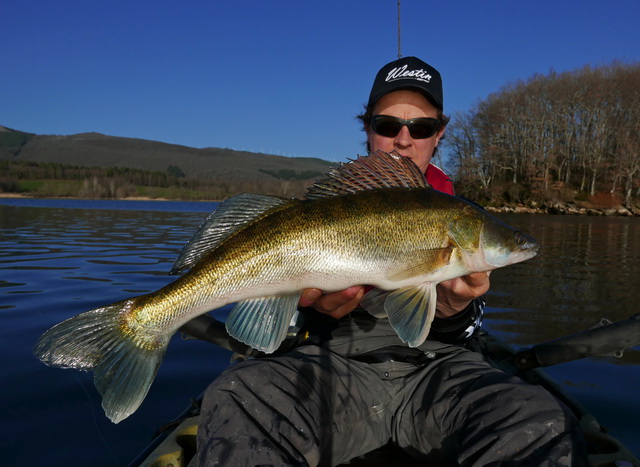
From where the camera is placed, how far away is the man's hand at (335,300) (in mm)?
2756

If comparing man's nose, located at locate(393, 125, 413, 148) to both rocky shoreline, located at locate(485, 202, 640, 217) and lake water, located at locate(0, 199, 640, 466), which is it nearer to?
lake water, located at locate(0, 199, 640, 466)

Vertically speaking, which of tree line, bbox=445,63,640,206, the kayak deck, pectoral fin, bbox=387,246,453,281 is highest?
tree line, bbox=445,63,640,206

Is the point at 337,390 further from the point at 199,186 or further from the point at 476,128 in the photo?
the point at 199,186

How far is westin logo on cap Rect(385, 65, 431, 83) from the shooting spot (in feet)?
12.8

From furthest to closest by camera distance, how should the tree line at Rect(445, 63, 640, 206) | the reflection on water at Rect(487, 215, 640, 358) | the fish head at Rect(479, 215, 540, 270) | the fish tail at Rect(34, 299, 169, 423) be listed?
the tree line at Rect(445, 63, 640, 206), the reflection on water at Rect(487, 215, 640, 358), the fish head at Rect(479, 215, 540, 270), the fish tail at Rect(34, 299, 169, 423)

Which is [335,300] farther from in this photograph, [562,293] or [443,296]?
[562,293]

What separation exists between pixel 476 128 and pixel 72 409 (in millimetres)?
62562

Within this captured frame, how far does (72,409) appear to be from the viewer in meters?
3.54

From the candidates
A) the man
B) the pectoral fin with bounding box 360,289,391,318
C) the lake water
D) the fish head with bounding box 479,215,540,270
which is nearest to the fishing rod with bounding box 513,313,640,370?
Result: the man

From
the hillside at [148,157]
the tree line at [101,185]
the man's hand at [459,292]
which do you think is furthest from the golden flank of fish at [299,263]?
the hillside at [148,157]

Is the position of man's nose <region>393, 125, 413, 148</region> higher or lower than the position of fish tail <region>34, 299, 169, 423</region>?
higher

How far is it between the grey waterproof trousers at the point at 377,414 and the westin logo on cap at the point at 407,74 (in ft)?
7.55

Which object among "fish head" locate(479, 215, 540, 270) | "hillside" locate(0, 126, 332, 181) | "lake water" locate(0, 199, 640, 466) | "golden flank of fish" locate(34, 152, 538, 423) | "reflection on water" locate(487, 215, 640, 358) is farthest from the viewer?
"hillside" locate(0, 126, 332, 181)

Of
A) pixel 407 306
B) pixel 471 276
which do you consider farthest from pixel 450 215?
pixel 407 306
